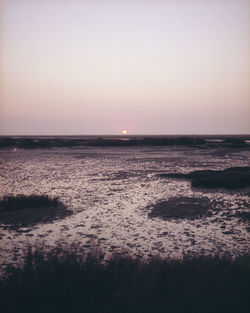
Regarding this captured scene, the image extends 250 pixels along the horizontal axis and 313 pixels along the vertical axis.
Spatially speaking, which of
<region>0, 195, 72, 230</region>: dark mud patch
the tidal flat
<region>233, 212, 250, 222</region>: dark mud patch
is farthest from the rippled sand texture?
<region>0, 195, 72, 230</region>: dark mud patch

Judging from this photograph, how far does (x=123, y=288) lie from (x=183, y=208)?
28.3 feet

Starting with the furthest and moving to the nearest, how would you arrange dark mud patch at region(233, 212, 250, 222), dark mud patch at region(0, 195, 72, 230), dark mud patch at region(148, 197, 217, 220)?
dark mud patch at region(148, 197, 217, 220) → dark mud patch at region(233, 212, 250, 222) → dark mud patch at region(0, 195, 72, 230)

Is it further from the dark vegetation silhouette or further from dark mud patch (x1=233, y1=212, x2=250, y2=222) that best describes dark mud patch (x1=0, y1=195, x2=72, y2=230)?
dark mud patch (x1=233, y1=212, x2=250, y2=222)

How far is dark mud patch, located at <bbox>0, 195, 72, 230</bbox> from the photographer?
10945 mm

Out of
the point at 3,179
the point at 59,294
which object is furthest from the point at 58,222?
the point at 3,179

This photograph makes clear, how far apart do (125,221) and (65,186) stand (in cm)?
886

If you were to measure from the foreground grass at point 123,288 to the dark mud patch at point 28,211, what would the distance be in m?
5.46

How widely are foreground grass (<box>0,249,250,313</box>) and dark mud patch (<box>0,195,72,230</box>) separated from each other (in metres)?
5.46

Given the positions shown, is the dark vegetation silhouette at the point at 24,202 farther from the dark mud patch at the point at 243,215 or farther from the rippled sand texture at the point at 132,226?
the dark mud patch at the point at 243,215

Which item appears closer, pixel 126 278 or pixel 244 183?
pixel 126 278

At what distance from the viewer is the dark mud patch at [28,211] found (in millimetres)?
10945

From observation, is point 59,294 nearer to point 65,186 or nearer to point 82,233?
point 82,233

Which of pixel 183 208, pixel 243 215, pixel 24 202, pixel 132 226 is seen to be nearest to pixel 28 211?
pixel 24 202

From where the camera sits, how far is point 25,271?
5.47 m
